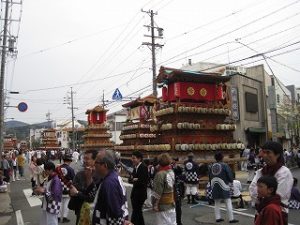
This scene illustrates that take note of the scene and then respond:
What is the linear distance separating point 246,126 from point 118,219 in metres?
32.4

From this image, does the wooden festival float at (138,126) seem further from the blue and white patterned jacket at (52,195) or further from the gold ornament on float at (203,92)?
the blue and white patterned jacket at (52,195)

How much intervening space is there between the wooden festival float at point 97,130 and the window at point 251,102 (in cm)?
1399

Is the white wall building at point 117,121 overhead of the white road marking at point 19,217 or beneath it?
overhead

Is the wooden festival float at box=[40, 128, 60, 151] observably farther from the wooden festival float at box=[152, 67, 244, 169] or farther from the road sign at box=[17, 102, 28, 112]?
the wooden festival float at box=[152, 67, 244, 169]

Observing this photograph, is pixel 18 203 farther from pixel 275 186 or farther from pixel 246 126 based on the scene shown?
pixel 246 126

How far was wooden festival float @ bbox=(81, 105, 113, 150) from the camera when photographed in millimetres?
39656

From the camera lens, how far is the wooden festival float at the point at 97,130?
3966cm

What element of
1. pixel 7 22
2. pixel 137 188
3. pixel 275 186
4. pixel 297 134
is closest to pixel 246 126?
pixel 297 134

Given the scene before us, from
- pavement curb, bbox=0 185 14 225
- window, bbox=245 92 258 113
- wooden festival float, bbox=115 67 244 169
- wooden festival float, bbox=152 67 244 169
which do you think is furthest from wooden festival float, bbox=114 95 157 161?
window, bbox=245 92 258 113

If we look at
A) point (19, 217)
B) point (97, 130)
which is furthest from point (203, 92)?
point (97, 130)

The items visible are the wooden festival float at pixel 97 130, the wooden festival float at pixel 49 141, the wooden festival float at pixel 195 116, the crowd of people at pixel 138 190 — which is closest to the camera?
the crowd of people at pixel 138 190

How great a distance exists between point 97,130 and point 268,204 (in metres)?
36.2

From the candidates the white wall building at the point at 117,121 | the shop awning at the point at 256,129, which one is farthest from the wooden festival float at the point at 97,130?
the white wall building at the point at 117,121

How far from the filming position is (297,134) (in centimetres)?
4384
